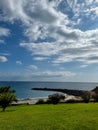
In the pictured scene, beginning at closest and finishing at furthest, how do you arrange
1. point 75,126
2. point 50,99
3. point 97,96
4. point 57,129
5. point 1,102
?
1. point 57,129
2. point 75,126
3. point 1,102
4. point 50,99
5. point 97,96

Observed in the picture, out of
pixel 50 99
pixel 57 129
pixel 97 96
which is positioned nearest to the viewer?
pixel 57 129

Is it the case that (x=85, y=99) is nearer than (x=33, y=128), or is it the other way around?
(x=33, y=128)

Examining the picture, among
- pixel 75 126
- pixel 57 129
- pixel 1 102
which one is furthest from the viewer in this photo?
pixel 1 102

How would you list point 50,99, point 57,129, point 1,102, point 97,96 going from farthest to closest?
1. point 97,96
2. point 50,99
3. point 1,102
4. point 57,129

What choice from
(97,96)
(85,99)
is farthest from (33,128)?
(97,96)

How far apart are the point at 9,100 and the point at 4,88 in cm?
2344

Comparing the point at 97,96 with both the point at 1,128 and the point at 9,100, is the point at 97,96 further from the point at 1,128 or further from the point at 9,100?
the point at 1,128

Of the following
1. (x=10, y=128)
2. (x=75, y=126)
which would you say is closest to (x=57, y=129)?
(x=75, y=126)

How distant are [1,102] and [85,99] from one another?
35409 millimetres

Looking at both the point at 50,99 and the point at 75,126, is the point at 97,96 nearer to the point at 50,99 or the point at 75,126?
the point at 50,99

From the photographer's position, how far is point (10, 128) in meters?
23.0

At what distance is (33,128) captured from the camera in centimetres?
2262

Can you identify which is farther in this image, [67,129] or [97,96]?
[97,96]

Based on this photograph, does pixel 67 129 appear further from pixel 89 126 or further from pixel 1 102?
pixel 1 102
